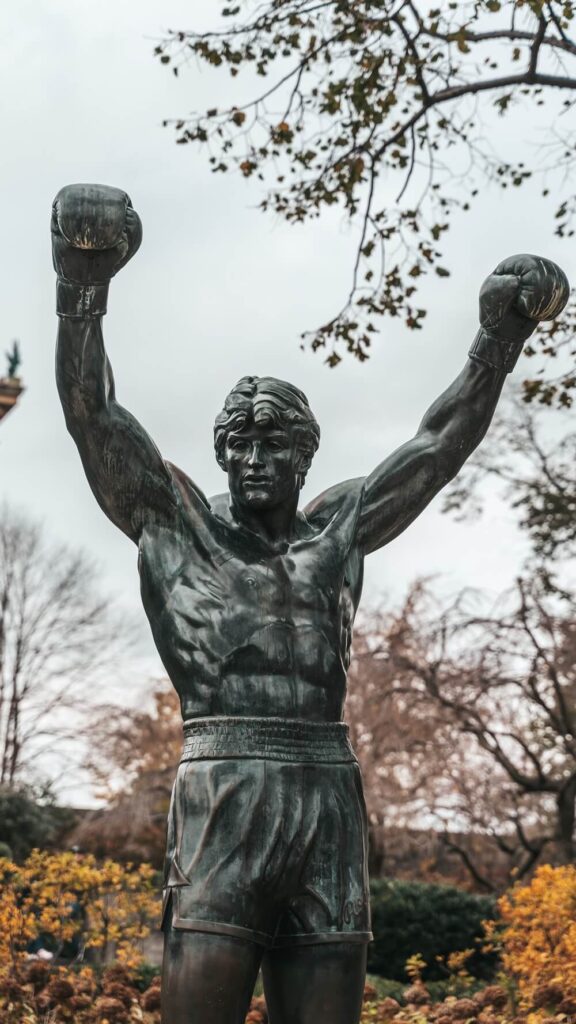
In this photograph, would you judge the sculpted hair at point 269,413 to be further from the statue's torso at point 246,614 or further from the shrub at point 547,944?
the shrub at point 547,944

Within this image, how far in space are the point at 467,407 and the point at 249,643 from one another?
97 centimetres

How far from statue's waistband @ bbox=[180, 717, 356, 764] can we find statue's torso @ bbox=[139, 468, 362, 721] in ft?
0.10

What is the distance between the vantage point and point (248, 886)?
3074 mm

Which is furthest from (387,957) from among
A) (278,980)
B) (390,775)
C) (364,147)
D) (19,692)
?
Result: (19,692)

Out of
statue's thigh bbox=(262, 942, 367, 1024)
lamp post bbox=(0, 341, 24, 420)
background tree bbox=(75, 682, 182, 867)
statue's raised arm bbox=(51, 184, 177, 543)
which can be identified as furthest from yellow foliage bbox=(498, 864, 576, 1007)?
lamp post bbox=(0, 341, 24, 420)

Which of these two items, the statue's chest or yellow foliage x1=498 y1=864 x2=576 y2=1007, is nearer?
the statue's chest

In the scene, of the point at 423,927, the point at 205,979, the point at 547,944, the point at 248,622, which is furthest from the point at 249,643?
the point at 423,927

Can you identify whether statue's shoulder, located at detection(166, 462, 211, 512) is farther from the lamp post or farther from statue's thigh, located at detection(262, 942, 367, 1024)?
the lamp post

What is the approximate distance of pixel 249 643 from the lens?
A: 3.25 meters

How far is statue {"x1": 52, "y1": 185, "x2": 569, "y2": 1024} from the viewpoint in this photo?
10.2ft

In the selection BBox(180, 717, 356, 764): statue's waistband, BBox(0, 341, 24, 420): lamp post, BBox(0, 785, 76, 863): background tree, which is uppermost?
BBox(0, 341, 24, 420): lamp post

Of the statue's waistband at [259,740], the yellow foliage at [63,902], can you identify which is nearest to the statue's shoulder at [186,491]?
the statue's waistband at [259,740]

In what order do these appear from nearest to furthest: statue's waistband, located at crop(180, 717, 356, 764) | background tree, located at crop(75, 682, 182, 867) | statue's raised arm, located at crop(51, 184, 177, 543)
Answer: statue's waistband, located at crop(180, 717, 356, 764) → statue's raised arm, located at crop(51, 184, 177, 543) → background tree, located at crop(75, 682, 182, 867)

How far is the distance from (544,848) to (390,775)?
8.43ft
